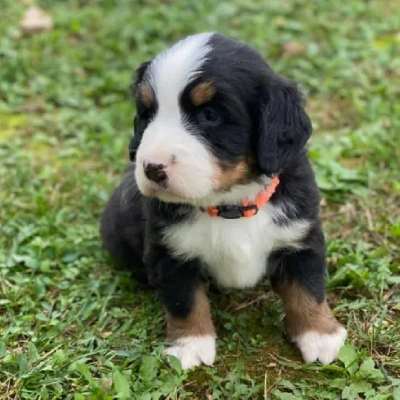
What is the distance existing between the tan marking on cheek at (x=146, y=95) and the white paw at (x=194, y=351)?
1213 mm

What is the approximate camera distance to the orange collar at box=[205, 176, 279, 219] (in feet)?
11.8

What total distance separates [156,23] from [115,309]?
4517mm

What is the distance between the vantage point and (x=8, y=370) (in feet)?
12.0

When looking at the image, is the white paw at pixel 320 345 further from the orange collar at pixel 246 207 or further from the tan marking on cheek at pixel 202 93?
the tan marking on cheek at pixel 202 93

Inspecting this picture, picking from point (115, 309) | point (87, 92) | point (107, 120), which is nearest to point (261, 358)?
point (115, 309)

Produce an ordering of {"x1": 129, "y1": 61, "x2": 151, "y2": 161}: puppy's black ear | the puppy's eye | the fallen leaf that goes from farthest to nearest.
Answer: the fallen leaf
{"x1": 129, "y1": 61, "x2": 151, "y2": 161}: puppy's black ear
the puppy's eye

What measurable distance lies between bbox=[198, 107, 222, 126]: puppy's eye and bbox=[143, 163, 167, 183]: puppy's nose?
0.29 m

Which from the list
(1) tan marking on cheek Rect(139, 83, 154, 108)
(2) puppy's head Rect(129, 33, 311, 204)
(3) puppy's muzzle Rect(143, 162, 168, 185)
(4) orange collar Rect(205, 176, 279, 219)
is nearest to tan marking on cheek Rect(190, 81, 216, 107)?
(2) puppy's head Rect(129, 33, 311, 204)

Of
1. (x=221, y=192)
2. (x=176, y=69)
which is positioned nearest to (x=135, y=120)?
(x=176, y=69)

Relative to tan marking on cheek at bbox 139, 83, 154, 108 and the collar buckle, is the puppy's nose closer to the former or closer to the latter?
tan marking on cheek at bbox 139, 83, 154, 108

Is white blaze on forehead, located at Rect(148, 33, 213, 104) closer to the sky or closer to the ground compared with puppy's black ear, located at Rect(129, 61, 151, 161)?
closer to the sky

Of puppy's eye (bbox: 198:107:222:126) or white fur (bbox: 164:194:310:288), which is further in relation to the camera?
white fur (bbox: 164:194:310:288)

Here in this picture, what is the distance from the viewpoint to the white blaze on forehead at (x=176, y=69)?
323 centimetres

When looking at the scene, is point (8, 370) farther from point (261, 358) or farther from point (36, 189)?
point (36, 189)
